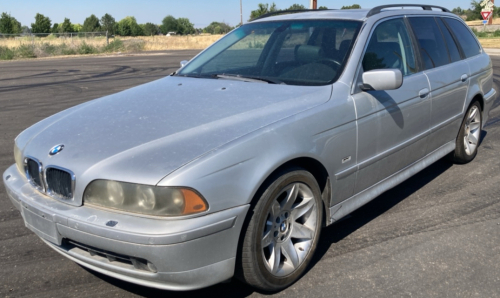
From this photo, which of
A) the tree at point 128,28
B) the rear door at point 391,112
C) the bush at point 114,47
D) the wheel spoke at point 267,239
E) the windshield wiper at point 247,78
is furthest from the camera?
the tree at point 128,28

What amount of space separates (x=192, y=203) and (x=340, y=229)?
181 cm

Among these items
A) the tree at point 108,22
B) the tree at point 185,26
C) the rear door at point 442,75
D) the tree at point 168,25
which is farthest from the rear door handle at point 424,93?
the tree at point 168,25

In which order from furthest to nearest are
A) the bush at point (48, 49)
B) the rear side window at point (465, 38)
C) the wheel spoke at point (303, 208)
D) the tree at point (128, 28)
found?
1. the tree at point (128, 28)
2. the bush at point (48, 49)
3. the rear side window at point (465, 38)
4. the wheel spoke at point (303, 208)

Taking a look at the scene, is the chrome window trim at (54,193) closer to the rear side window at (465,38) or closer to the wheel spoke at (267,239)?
the wheel spoke at (267,239)

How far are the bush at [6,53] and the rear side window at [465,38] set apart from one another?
28.6 metres

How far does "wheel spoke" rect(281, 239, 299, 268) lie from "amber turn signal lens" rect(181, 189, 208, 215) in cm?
79

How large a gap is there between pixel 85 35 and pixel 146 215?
3662 centimetres

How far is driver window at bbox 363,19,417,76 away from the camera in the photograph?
3.81m

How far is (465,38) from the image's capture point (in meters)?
5.38

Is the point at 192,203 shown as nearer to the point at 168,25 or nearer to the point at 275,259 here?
the point at 275,259

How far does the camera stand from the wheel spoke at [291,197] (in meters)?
2.95

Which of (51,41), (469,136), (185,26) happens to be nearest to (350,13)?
(469,136)

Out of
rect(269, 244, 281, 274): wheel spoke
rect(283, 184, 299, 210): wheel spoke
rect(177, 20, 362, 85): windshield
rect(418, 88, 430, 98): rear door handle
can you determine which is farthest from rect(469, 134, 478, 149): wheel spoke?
rect(269, 244, 281, 274): wheel spoke

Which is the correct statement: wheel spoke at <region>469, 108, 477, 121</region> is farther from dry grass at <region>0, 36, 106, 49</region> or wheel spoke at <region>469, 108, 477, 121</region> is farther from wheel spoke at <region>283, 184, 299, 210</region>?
dry grass at <region>0, 36, 106, 49</region>
